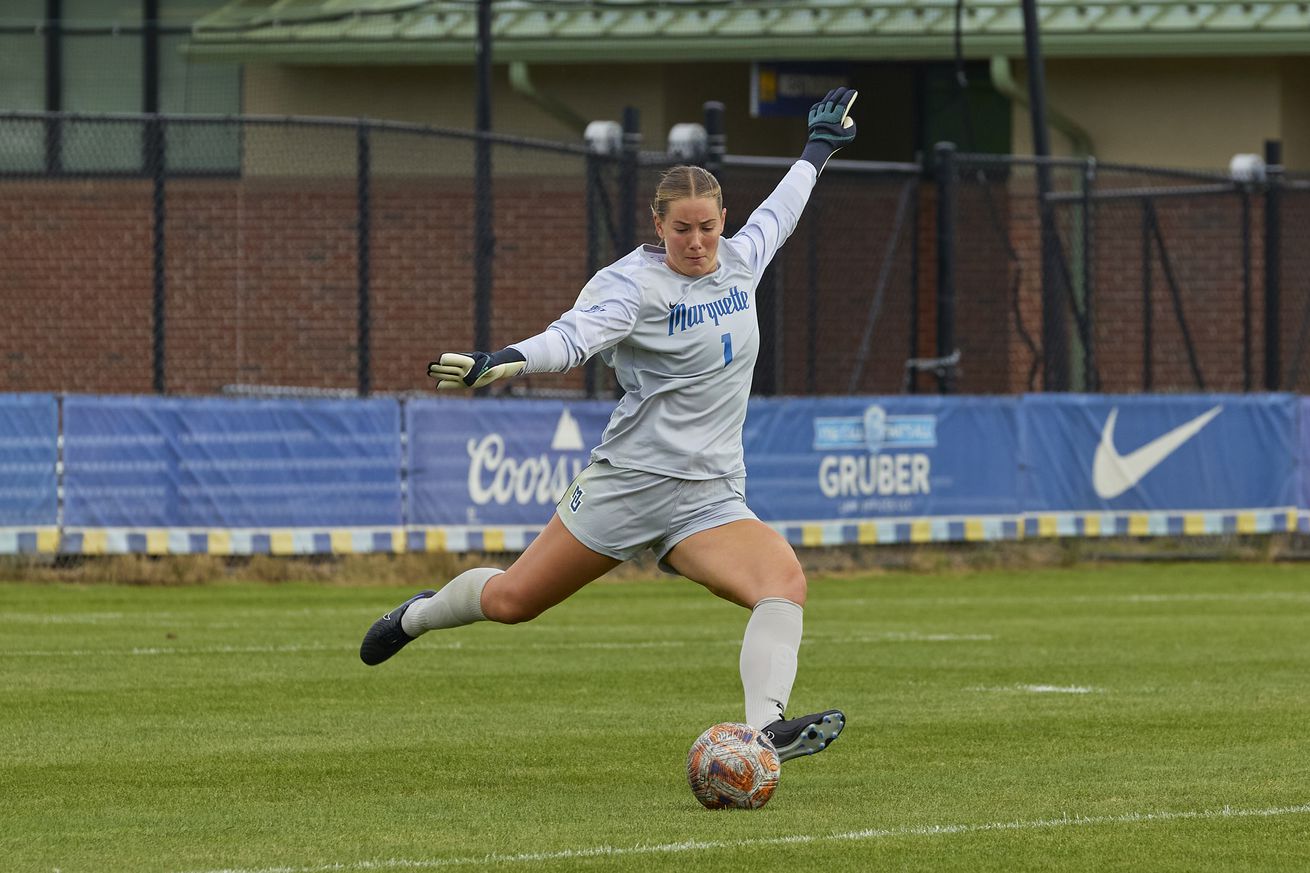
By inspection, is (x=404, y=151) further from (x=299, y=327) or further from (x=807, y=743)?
(x=807, y=743)

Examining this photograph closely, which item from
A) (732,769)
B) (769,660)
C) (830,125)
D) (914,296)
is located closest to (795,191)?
(830,125)

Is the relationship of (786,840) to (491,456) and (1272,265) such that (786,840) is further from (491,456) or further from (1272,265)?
(1272,265)

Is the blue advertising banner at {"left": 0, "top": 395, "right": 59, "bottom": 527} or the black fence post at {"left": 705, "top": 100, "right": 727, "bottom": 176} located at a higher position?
the black fence post at {"left": 705, "top": 100, "right": 727, "bottom": 176}

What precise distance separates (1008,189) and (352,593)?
28.8 feet

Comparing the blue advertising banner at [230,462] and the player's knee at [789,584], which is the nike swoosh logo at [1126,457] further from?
the player's knee at [789,584]

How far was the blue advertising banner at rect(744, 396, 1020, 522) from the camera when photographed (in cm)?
1797

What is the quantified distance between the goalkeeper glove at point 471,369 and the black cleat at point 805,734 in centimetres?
145

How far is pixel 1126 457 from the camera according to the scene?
19.3 m

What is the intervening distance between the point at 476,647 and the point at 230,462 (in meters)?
4.11

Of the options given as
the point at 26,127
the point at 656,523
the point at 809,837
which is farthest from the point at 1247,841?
the point at 26,127

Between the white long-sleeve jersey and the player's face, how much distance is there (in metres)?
0.06

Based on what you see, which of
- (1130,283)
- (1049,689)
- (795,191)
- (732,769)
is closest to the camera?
(732,769)

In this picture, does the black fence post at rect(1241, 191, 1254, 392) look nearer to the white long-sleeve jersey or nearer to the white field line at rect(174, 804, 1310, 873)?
the white long-sleeve jersey

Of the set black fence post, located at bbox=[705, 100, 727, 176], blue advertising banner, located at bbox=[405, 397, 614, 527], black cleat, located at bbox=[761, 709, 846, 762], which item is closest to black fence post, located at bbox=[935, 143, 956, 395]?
black fence post, located at bbox=[705, 100, 727, 176]
